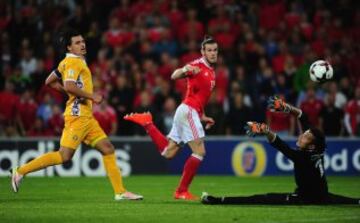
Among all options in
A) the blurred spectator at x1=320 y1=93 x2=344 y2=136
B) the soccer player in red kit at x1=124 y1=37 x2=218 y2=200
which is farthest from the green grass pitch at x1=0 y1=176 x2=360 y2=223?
the blurred spectator at x1=320 y1=93 x2=344 y2=136

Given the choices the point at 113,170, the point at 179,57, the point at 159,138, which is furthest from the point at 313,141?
the point at 179,57

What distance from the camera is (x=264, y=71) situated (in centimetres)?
2167

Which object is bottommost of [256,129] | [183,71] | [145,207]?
[145,207]

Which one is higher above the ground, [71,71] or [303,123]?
[71,71]

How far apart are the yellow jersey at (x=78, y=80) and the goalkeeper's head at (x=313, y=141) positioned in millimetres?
3038

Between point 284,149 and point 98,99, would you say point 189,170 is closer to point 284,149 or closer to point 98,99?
point 284,149

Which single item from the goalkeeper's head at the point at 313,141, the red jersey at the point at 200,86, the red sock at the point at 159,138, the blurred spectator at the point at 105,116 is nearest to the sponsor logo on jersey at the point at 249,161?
the blurred spectator at the point at 105,116

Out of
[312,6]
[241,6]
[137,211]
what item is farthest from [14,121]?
[137,211]

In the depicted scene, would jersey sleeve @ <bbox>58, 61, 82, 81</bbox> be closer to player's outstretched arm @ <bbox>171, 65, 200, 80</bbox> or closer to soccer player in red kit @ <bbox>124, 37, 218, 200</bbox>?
player's outstretched arm @ <bbox>171, 65, 200, 80</bbox>

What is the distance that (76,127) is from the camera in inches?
476

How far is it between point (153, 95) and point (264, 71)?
286 cm

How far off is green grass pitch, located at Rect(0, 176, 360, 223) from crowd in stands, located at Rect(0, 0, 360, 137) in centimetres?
475

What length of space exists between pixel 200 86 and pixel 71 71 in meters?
2.10

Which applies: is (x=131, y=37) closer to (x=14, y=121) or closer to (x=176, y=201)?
(x=14, y=121)
